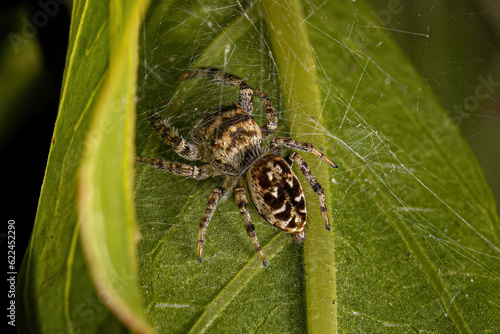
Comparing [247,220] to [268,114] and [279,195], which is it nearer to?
[279,195]

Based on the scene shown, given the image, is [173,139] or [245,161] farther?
[245,161]

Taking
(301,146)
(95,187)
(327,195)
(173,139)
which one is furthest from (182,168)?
(95,187)

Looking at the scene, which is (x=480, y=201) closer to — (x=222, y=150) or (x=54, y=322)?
(x=222, y=150)
